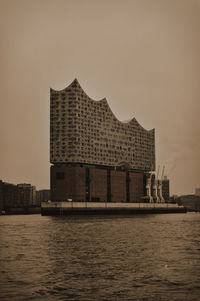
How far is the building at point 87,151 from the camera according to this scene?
13088 cm

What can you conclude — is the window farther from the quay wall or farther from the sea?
the sea

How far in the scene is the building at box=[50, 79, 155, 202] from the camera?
13088 centimetres

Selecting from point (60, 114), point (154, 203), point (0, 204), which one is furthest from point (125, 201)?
point (0, 204)

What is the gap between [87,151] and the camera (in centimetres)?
14225

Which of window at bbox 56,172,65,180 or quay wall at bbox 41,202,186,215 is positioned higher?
window at bbox 56,172,65,180

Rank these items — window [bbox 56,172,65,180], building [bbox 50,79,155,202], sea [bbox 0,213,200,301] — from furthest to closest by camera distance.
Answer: building [bbox 50,79,155,202]
window [bbox 56,172,65,180]
sea [bbox 0,213,200,301]

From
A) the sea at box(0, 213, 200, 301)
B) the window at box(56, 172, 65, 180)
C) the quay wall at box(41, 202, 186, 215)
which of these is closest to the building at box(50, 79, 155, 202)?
the window at box(56, 172, 65, 180)

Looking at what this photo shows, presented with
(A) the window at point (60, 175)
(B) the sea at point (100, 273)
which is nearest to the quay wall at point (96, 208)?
(A) the window at point (60, 175)

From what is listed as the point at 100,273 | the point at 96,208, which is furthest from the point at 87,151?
the point at 100,273

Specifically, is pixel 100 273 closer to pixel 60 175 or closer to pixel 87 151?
pixel 60 175

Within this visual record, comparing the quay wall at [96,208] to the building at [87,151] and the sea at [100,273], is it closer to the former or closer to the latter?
the building at [87,151]

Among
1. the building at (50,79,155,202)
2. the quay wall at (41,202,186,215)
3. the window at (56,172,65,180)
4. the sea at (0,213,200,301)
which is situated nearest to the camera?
the sea at (0,213,200,301)

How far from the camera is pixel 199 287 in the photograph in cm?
1742

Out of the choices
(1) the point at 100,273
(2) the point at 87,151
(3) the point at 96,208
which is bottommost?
(1) the point at 100,273
